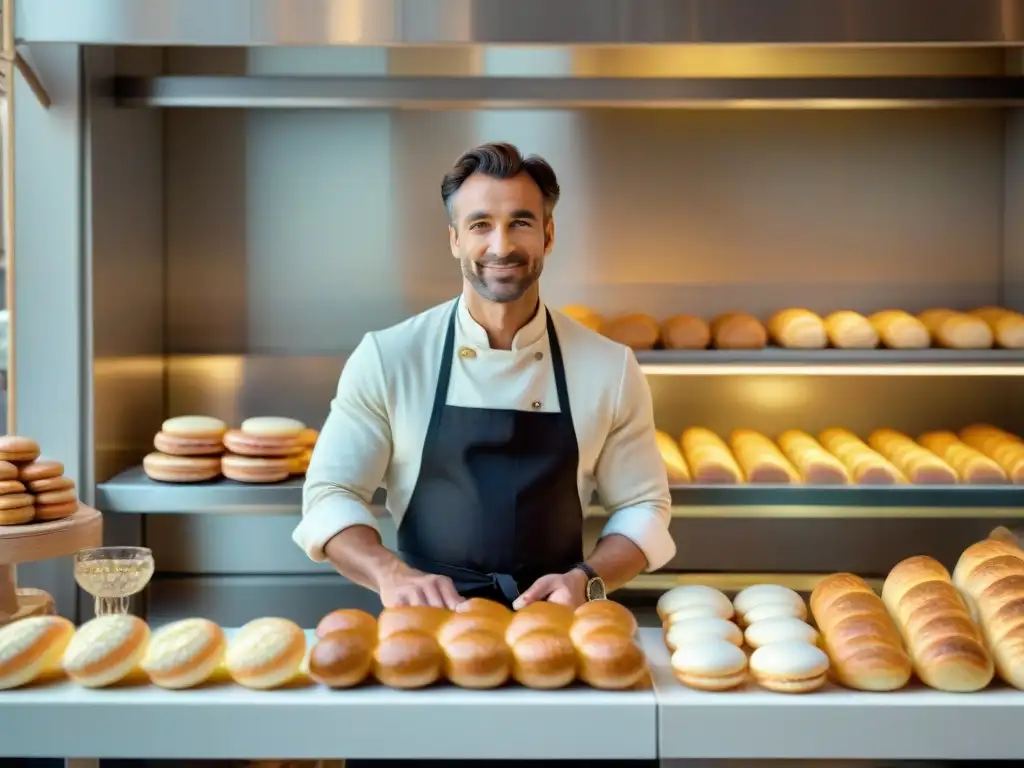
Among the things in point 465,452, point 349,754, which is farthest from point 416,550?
point 349,754

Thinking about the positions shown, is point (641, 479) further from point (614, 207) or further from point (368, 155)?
point (368, 155)

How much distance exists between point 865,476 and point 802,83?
984mm

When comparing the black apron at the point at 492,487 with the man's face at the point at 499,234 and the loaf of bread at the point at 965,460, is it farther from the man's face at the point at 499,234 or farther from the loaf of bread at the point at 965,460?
the loaf of bread at the point at 965,460

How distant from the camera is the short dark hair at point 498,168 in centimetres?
220

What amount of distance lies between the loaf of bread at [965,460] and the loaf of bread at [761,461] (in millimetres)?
403

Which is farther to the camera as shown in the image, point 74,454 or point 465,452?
point 74,454

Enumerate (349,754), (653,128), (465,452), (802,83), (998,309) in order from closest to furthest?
(349,754), (465,452), (802,83), (998,309), (653,128)

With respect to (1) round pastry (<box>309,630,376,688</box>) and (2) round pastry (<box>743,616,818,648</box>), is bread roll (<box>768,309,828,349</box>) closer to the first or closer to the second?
(2) round pastry (<box>743,616,818,648</box>)

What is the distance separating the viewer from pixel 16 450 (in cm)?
237

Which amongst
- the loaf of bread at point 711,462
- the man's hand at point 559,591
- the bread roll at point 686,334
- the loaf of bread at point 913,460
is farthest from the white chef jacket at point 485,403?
the loaf of bread at point 913,460

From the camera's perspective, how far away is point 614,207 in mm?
3537

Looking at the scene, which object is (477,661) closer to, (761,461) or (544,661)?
(544,661)

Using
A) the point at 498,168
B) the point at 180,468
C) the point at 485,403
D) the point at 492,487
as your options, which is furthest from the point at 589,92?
the point at 180,468

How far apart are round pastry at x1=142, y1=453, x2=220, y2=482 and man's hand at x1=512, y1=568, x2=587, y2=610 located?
4.46 ft
